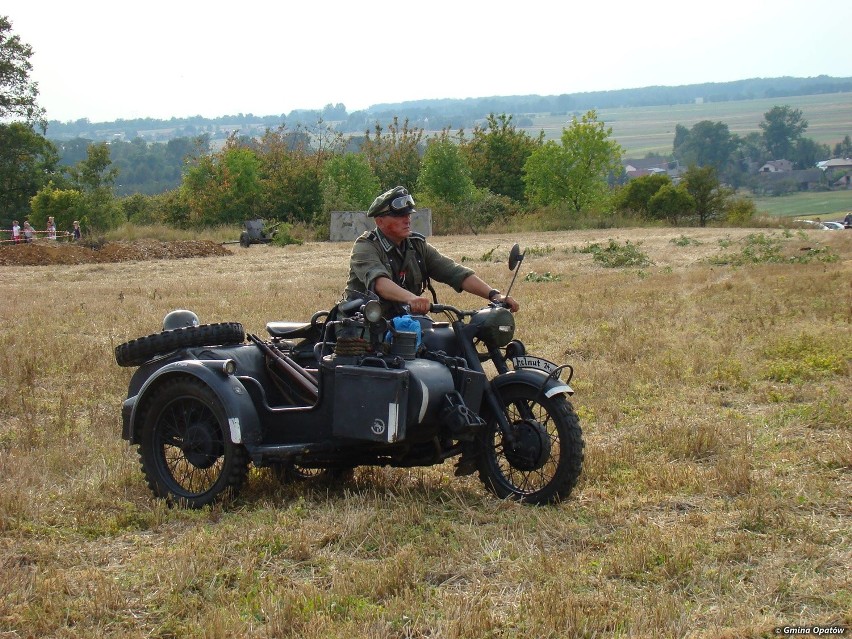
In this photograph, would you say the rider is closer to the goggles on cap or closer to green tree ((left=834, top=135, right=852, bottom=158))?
the goggles on cap

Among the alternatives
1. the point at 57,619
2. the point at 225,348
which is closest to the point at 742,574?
the point at 57,619

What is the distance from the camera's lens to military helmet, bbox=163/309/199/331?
7547 mm

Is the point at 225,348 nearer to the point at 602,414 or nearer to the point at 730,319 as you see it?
the point at 602,414

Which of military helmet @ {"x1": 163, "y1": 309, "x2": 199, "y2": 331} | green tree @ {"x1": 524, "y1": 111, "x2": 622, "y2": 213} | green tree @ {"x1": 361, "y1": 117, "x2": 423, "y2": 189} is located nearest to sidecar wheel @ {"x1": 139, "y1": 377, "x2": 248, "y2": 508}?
military helmet @ {"x1": 163, "y1": 309, "x2": 199, "y2": 331}

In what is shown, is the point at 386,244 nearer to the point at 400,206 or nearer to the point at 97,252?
the point at 400,206

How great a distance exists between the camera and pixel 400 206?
712 cm

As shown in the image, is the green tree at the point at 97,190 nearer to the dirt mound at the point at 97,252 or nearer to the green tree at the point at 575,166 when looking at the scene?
the dirt mound at the point at 97,252

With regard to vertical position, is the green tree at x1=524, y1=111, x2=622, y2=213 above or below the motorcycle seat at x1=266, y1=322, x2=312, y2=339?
below

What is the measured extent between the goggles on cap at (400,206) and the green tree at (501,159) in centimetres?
6232

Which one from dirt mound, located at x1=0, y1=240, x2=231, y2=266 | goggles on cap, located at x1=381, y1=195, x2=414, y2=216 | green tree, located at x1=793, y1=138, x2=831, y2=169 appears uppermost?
goggles on cap, located at x1=381, y1=195, x2=414, y2=216

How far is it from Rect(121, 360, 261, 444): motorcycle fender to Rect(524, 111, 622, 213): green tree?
52.9m

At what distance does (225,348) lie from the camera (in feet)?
23.6

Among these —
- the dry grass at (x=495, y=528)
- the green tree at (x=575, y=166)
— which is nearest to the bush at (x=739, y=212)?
the green tree at (x=575, y=166)

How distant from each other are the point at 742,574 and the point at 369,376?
2.32 m
